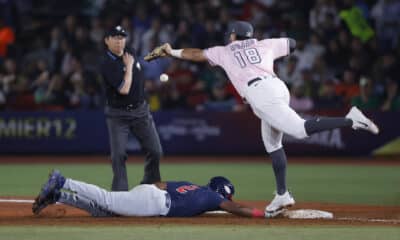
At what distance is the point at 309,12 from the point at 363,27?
1810mm

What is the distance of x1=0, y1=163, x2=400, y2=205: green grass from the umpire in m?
1.78

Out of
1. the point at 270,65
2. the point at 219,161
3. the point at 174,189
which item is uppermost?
the point at 270,65

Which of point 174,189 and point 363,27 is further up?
point 363,27

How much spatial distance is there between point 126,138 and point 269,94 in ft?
7.23

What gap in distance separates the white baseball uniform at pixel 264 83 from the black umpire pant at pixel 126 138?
151cm

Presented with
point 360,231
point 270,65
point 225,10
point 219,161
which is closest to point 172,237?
point 360,231

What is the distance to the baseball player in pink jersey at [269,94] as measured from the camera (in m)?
9.08

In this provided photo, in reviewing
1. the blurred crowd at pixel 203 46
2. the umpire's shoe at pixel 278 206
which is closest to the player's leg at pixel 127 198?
the umpire's shoe at pixel 278 206

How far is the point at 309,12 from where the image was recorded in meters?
20.4

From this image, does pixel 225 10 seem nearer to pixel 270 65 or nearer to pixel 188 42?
pixel 188 42

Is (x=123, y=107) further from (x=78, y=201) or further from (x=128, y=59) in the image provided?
(x=78, y=201)

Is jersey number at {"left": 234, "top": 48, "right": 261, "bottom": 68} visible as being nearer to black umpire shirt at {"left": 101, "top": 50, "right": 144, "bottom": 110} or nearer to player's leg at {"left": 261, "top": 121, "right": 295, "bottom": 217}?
player's leg at {"left": 261, "top": 121, "right": 295, "bottom": 217}

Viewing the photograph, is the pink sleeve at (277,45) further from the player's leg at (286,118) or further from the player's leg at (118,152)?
the player's leg at (118,152)

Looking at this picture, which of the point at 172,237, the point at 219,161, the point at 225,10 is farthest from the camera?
the point at 225,10
